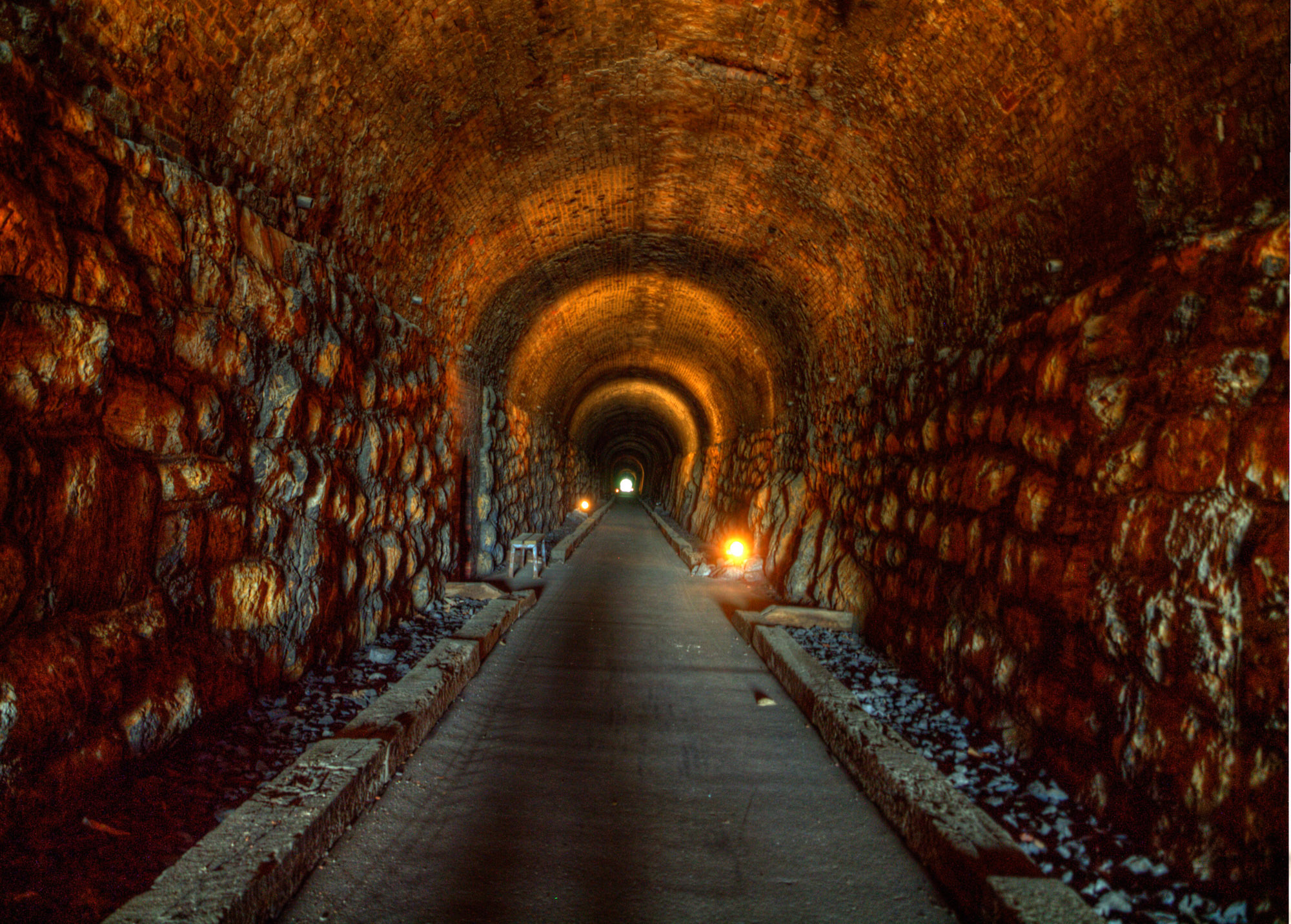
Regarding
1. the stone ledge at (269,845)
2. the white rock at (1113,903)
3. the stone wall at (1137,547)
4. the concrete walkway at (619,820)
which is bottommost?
the concrete walkway at (619,820)

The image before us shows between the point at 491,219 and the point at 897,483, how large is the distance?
4.59m

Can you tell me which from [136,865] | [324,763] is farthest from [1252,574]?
[136,865]

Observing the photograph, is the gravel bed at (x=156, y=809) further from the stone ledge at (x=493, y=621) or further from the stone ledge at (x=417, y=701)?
the stone ledge at (x=493, y=621)

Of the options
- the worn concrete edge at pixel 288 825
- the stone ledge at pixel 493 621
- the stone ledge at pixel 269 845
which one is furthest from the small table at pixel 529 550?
the stone ledge at pixel 269 845

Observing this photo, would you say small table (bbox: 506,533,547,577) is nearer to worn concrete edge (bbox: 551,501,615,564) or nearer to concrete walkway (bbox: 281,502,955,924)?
worn concrete edge (bbox: 551,501,615,564)

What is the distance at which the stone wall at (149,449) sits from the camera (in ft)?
7.98

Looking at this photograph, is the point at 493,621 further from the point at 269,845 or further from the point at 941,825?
the point at 941,825

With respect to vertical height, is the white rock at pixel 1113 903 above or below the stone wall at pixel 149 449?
below

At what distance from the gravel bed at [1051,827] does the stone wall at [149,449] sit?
152 inches

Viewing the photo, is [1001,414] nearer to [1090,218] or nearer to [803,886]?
[1090,218]

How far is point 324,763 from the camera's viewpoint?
9.84ft

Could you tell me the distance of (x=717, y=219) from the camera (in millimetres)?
7012

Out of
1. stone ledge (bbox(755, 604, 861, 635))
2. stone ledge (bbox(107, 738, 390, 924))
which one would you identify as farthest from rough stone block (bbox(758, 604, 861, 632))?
stone ledge (bbox(107, 738, 390, 924))

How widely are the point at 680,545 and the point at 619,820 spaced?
9859 mm
